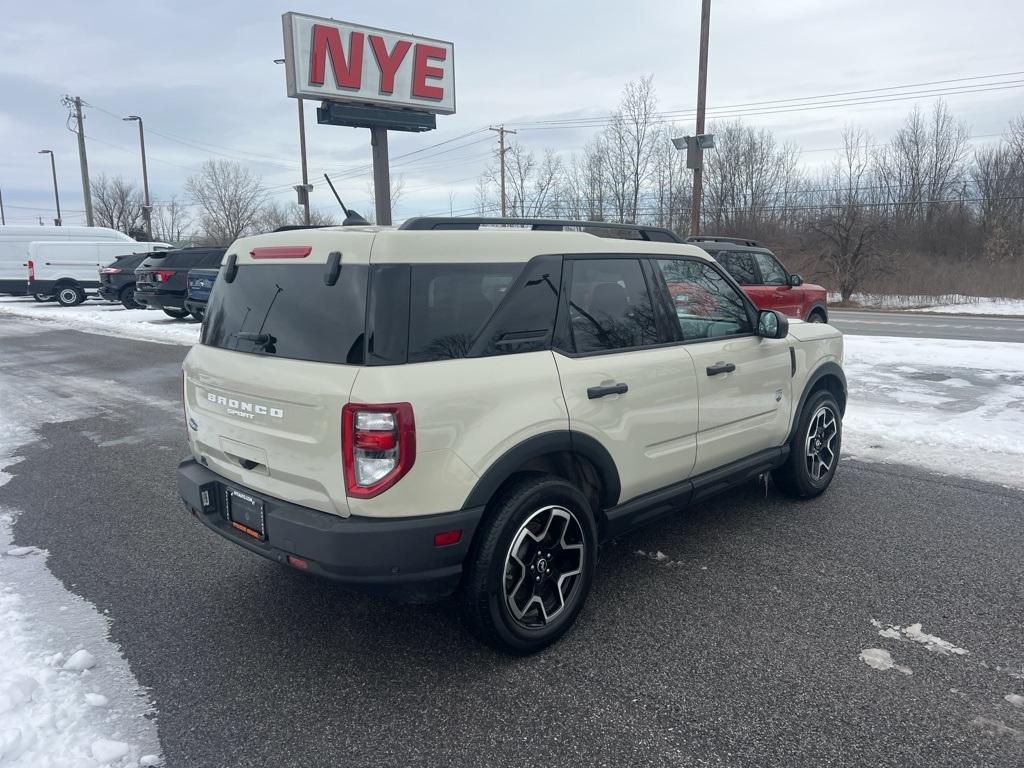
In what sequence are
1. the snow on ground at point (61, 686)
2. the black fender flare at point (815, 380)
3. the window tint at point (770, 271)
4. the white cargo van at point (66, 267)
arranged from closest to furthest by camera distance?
the snow on ground at point (61, 686) < the black fender flare at point (815, 380) < the window tint at point (770, 271) < the white cargo van at point (66, 267)

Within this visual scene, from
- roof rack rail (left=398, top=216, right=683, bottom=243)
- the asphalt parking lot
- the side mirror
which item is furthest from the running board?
roof rack rail (left=398, top=216, right=683, bottom=243)

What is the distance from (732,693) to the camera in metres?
2.92

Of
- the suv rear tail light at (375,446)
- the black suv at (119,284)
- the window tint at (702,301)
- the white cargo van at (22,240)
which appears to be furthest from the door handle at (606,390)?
the white cargo van at (22,240)

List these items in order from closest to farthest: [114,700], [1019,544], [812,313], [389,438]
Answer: [389,438] → [114,700] → [1019,544] → [812,313]

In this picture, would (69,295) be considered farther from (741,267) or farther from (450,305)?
(450,305)

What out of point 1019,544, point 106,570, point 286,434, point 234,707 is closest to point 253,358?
point 286,434

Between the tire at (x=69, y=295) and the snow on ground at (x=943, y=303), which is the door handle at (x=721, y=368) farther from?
the tire at (x=69, y=295)

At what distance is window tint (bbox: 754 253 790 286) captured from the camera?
471 inches

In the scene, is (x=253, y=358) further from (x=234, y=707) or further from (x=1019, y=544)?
(x=1019, y=544)

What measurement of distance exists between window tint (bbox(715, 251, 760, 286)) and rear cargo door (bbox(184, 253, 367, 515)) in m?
9.16

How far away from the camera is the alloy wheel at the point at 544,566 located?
10.4 ft

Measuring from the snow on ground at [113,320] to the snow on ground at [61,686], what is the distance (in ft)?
38.7

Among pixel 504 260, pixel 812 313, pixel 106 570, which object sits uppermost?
pixel 504 260

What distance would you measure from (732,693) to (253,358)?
249cm
